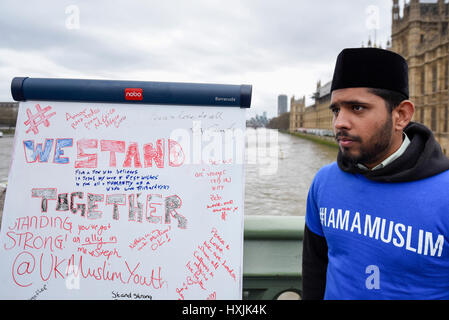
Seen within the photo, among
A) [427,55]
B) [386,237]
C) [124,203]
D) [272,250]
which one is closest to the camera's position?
[386,237]

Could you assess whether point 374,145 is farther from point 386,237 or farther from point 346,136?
point 386,237

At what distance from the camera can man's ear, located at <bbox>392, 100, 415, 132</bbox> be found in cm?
123

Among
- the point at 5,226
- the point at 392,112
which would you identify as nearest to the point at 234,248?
the point at 392,112

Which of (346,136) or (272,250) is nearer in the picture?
(346,136)

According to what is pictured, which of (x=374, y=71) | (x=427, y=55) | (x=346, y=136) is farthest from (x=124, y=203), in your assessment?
(x=427, y=55)

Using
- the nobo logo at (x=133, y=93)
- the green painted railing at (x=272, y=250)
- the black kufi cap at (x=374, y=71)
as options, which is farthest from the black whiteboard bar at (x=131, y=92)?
the green painted railing at (x=272, y=250)

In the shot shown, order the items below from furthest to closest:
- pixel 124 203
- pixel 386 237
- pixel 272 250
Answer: pixel 272 250 < pixel 124 203 < pixel 386 237

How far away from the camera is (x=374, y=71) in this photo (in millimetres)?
1218

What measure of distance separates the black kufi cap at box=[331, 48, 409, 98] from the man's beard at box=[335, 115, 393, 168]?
0.15 m

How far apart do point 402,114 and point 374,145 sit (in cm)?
18

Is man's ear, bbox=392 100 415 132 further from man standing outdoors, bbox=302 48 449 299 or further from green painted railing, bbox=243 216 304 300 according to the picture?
green painted railing, bbox=243 216 304 300

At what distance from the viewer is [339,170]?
1.41m
